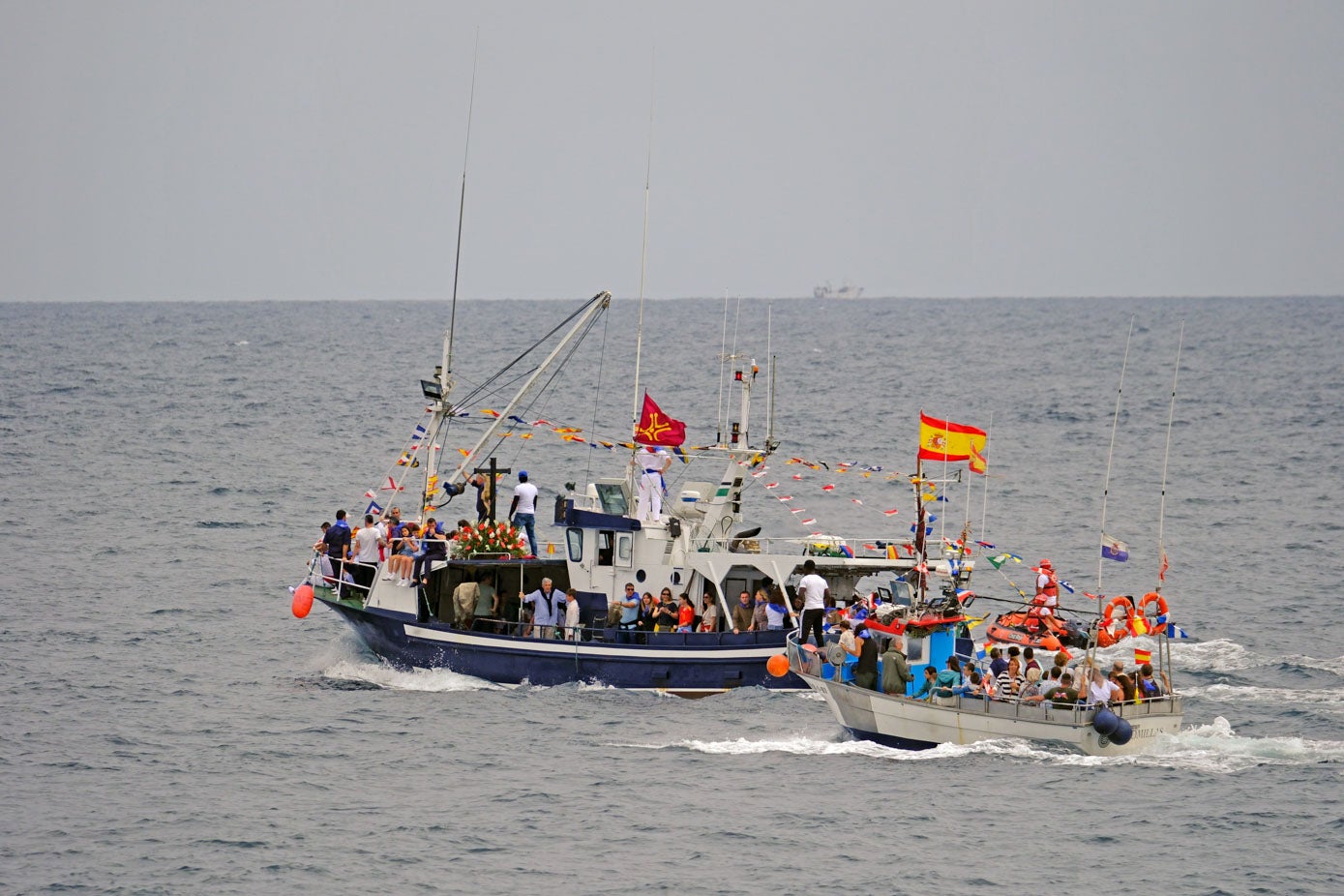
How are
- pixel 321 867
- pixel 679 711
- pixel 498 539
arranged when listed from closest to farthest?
pixel 321 867 → pixel 679 711 → pixel 498 539

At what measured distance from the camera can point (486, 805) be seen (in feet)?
92.5

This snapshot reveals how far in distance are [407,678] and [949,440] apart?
12.1m

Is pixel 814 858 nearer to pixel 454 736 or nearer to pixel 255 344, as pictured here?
pixel 454 736

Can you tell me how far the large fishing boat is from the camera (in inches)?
1372

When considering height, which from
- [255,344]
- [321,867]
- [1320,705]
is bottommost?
[321,867]

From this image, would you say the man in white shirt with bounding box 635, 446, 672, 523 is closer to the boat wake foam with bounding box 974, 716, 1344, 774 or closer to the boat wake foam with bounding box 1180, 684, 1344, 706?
the boat wake foam with bounding box 974, 716, 1344, 774

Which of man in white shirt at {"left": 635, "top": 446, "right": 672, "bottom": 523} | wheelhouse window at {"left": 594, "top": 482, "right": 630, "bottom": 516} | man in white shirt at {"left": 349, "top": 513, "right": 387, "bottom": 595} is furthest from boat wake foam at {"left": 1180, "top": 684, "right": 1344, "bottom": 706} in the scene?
man in white shirt at {"left": 349, "top": 513, "right": 387, "bottom": 595}


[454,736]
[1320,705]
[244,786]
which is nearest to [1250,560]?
[1320,705]

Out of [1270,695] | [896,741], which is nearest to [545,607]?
[896,741]

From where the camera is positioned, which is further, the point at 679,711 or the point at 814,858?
the point at 679,711

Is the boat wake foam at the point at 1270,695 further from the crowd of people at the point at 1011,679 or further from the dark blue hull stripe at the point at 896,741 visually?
the dark blue hull stripe at the point at 896,741

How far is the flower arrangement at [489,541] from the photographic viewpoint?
36.1 metres

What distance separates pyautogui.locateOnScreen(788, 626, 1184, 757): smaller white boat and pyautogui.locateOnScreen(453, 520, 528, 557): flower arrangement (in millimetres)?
8036

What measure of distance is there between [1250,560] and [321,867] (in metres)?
→ 34.2
